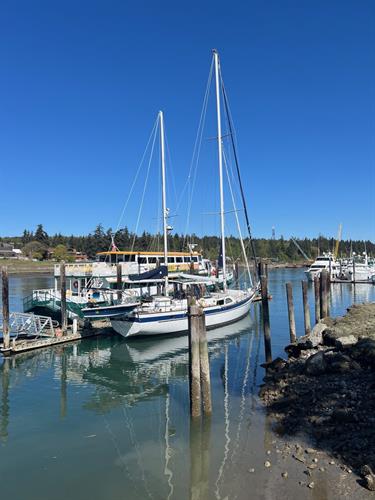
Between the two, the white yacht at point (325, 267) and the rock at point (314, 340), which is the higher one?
the white yacht at point (325, 267)

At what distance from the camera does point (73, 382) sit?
19719 millimetres

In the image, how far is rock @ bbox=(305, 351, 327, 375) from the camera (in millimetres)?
15664

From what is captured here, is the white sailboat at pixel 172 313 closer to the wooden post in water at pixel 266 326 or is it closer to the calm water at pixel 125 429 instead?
the calm water at pixel 125 429

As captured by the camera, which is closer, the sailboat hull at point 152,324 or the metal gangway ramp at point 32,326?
the metal gangway ramp at point 32,326

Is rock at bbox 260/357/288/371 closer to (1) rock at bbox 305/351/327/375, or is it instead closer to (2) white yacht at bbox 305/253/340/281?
(1) rock at bbox 305/351/327/375

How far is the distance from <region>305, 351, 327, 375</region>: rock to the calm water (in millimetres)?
2290

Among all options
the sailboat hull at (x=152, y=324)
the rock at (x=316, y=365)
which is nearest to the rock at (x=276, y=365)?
the rock at (x=316, y=365)

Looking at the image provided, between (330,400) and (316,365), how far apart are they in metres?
2.89

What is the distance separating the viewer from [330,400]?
1295 cm

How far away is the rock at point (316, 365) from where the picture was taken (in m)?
15.7

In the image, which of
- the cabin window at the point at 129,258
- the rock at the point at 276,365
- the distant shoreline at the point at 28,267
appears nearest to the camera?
the rock at the point at 276,365

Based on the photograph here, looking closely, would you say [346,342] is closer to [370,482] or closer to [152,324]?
[370,482]

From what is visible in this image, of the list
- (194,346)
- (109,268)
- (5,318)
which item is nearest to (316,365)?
(194,346)

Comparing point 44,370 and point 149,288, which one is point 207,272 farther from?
point 44,370
